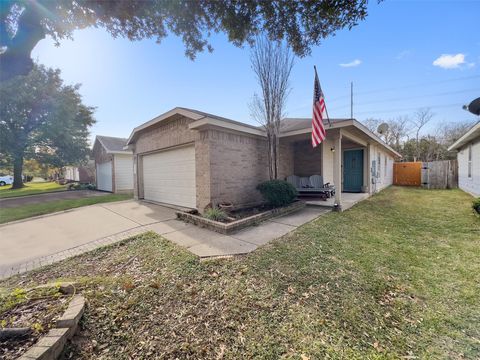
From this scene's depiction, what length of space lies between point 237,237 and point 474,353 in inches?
142

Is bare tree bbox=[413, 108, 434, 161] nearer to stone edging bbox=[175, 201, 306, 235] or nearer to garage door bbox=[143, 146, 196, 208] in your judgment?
stone edging bbox=[175, 201, 306, 235]

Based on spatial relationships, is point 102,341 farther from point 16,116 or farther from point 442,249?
point 16,116

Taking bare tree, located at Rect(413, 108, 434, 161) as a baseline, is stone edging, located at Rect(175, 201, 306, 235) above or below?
below

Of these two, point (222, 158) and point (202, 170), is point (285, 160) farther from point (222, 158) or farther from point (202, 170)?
point (202, 170)

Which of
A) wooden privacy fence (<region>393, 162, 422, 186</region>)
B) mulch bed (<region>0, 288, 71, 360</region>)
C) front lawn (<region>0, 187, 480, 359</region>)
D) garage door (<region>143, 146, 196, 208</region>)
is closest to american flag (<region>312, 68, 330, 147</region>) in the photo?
front lawn (<region>0, 187, 480, 359</region>)

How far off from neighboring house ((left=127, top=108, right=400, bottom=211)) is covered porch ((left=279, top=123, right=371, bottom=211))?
0.13 ft

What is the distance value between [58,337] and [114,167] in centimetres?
1545

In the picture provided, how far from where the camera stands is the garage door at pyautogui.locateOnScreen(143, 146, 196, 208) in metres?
7.46

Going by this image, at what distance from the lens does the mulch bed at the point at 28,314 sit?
171 centimetres

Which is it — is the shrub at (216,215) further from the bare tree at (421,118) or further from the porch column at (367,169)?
the bare tree at (421,118)

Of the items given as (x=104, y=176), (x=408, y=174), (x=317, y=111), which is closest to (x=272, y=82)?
(x=317, y=111)

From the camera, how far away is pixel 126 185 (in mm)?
15148

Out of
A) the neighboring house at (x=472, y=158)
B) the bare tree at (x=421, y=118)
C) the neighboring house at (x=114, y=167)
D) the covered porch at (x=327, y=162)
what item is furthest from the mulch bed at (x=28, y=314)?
the bare tree at (x=421, y=118)

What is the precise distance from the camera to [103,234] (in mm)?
5102
